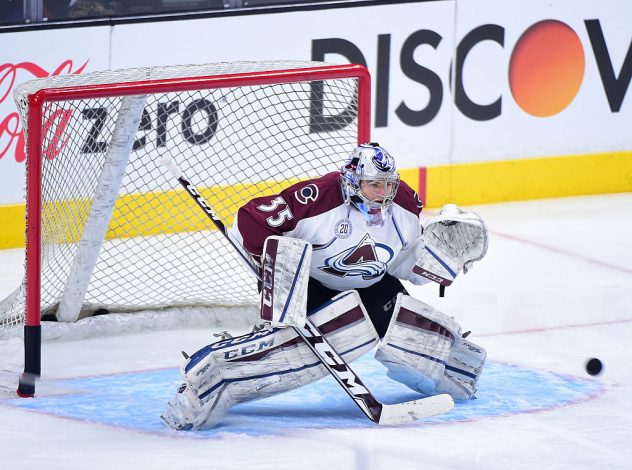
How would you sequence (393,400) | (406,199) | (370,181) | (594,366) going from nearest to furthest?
(370,181) → (406,199) → (393,400) → (594,366)

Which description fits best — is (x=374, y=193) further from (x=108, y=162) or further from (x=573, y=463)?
(x=108, y=162)

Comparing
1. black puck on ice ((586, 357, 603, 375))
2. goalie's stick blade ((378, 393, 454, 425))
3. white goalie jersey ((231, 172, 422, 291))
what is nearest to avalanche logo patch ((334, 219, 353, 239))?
white goalie jersey ((231, 172, 422, 291))

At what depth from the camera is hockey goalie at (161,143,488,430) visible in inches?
153

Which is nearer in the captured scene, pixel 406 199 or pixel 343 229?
pixel 343 229

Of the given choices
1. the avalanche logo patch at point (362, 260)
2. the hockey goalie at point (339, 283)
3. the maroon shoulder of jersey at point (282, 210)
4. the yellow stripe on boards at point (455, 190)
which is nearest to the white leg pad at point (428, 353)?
the hockey goalie at point (339, 283)

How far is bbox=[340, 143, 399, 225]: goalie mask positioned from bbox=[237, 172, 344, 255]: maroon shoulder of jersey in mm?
62

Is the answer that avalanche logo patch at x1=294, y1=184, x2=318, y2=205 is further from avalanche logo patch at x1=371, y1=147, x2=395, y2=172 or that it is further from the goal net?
the goal net

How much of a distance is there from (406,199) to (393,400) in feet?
1.97

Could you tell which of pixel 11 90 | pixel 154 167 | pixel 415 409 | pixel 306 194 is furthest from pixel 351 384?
pixel 11 90

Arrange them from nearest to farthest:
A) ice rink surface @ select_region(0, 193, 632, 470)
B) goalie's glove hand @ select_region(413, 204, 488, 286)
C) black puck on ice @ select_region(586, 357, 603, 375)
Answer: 1. ice rink surface @ select_region(0, 193, 632, 470)
2. goalie's glove hand @ select_region(413, 204, 488, 286)
3. black puck on ice @ select_region(586, 357, 603, 375)

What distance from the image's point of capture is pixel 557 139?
23.2 ft

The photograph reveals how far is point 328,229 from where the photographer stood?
3973 mm

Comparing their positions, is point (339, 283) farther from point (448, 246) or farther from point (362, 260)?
point (448, 246)

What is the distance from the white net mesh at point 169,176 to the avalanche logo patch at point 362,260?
0.91 m
